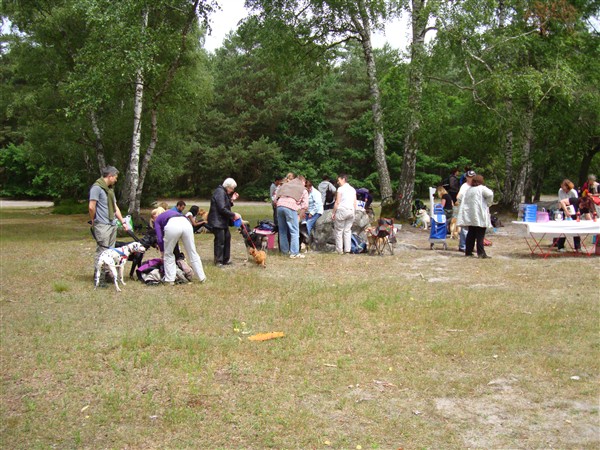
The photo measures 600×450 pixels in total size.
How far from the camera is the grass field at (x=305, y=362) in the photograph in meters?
4.77

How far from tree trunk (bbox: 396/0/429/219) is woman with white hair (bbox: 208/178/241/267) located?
8568mm

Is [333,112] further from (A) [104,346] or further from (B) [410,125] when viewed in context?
(A) [104,346]

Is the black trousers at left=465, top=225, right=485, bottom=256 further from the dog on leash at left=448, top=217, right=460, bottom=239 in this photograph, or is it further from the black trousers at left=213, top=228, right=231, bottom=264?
the black trousers at left=213, top=228, right=231, bottom=264

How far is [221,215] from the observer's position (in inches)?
449

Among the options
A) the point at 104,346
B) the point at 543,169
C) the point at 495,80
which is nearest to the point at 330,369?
the point at 104,346

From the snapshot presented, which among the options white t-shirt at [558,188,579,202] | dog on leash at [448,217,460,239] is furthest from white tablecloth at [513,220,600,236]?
dog on leash at [448,217,460,239]

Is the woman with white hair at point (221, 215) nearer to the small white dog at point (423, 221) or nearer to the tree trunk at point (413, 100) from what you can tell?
the tree trunk at point (413, 100)

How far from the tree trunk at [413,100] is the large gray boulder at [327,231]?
5515 millimetres

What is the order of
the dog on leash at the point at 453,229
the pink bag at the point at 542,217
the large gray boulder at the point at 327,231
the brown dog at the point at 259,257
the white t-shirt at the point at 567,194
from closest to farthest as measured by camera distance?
the brown dog at the point at 259,257, the pink bag at the point at 542,217, the large gray boulder at the point at 327,231, the white t-shirt at the point at 567,194, the dog on leash at the point at 453,229

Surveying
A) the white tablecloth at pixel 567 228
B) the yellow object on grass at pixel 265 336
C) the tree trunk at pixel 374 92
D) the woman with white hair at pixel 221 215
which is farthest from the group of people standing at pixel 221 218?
the tree trunk at pixel 374 92

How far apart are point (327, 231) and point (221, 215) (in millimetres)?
3440

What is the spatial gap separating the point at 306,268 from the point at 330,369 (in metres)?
5.61

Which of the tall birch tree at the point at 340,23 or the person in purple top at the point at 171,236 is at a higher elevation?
the tall birch tree at the point at 340,23

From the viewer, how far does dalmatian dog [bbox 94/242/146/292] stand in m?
9.48
